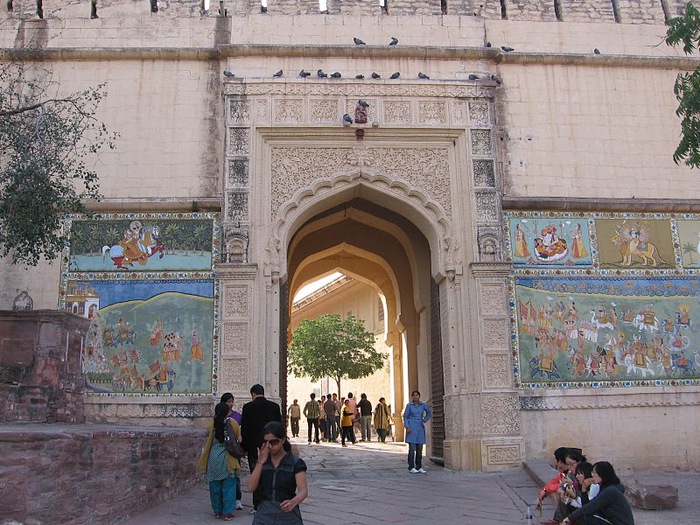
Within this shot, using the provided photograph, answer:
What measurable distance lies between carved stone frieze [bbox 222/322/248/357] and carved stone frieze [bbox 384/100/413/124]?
3.78 m

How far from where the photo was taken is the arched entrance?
11.4m

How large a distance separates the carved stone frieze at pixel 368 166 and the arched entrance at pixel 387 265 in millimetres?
369

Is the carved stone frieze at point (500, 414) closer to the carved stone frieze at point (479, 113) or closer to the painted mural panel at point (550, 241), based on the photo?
the painted mural panel at point (550, 241)

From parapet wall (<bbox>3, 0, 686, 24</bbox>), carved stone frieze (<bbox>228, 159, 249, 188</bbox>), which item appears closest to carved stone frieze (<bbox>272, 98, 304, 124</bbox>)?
carved stone frieze (<bbox>228, 159, 249, 188</bbox>)

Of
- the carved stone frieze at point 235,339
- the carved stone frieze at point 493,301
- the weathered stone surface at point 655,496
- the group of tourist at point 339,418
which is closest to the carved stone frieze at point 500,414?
the carved stone frieze at point 493,301

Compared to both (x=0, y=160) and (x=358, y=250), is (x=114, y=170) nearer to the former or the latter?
(x=0, y=160)

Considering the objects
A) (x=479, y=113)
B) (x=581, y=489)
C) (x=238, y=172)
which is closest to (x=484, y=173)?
(x=479, y=113)

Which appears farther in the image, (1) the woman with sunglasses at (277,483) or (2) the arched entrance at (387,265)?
(2) the arched entrance at (387,265)

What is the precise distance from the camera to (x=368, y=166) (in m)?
10.8

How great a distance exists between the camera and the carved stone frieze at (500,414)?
9.71 m

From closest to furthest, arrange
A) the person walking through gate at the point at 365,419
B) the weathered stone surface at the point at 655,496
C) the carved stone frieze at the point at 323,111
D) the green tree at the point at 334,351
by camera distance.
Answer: the weathered stone surface at the point at 655,496, the carved stone frieze at the point at 323,111, the person walking through gate at the point at 365,419, the green tree at the point at 334,351

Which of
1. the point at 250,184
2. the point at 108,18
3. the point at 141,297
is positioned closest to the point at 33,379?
the point at 141,297

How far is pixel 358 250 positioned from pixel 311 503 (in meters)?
8.29

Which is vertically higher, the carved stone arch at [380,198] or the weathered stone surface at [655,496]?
the carved stone arch at [380,198]
